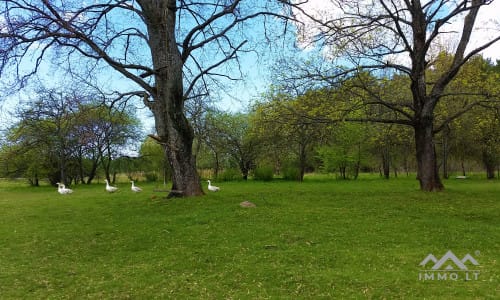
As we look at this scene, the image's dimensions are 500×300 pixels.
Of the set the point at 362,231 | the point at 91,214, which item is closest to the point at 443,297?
the point at 362,231

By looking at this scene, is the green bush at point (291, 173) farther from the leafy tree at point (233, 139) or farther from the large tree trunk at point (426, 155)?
the large tree trunk at point (426, 155)

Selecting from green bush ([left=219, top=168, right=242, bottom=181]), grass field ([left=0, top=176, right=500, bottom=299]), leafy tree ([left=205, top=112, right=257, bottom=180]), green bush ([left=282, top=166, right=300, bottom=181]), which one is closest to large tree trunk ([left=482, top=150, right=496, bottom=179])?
green bush ([left=282, top=166, right=300, bottom=181])

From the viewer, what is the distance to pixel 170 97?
12.4m

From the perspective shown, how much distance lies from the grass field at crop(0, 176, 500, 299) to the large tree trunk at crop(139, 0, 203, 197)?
6.56ft

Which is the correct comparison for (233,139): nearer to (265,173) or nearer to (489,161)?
(265,173)

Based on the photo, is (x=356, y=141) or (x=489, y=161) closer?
(x=489, y=161)

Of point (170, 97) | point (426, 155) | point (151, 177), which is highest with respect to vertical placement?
point (170, 97)

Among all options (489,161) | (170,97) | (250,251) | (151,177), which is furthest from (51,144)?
(489,161)

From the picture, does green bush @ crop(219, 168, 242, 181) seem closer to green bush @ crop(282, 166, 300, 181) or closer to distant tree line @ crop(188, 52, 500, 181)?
distant tree line @ crop(188, 52, 500, 181)

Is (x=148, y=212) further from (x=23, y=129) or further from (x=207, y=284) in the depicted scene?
(x=23, y=129)

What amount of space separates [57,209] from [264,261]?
35.1 ft

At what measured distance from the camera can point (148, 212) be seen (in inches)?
471

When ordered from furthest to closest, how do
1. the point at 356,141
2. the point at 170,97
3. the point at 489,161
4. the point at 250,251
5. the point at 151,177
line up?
the point at 151,177, the point at 356,141, the point at 489,161, the point at 170,97, the point at 250,251

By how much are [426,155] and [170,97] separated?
33.7ft
